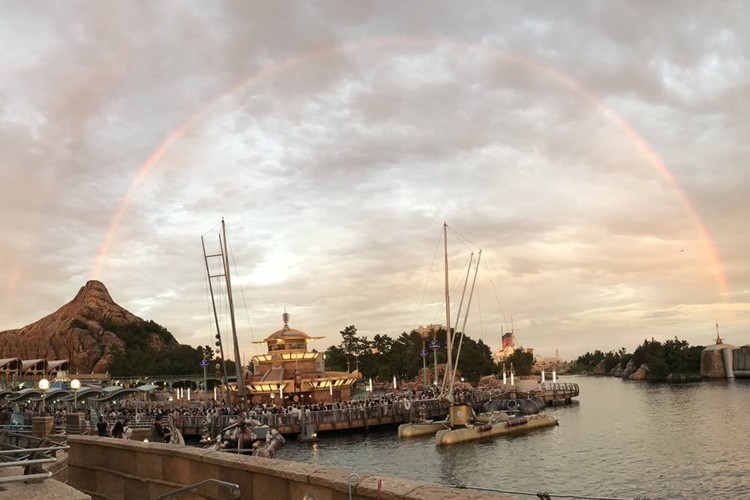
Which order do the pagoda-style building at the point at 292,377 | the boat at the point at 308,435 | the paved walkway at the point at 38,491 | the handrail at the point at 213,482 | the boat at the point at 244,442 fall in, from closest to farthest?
the paved walkway at the point at 38,491 → the handrail at the point at 213,482 → the boat at the point at 244,442 → the boat at the point at 308,435 → the pagoda-style building at the point at 292,377

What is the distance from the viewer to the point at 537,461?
48375mm

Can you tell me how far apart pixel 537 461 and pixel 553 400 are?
200 feet

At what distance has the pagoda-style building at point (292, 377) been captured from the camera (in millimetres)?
83688

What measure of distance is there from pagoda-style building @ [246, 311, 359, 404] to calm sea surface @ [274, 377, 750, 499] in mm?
18027

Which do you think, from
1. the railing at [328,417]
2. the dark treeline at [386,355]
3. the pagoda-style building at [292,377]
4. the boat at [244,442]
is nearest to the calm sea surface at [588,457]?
the railing at [328,417]

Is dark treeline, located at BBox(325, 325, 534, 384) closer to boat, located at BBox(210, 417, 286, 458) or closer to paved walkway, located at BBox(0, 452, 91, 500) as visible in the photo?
boat, located at BBox(210, 417, 286, 458)

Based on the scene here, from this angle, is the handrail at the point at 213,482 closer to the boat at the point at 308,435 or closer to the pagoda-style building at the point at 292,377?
the boat at the point at 308,435

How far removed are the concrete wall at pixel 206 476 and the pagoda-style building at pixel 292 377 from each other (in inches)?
2656

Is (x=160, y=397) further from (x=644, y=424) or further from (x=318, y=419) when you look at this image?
(x=644, y=424)

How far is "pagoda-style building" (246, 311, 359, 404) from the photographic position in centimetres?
8369

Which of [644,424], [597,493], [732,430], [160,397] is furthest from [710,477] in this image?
[160,397]

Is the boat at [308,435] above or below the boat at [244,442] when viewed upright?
below

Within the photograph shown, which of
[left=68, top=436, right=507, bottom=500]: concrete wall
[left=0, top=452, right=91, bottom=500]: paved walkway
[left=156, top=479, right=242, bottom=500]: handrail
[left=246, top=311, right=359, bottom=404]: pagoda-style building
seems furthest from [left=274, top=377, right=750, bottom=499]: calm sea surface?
[left=0, top=452, right=91, bottom=500]: paved walkway

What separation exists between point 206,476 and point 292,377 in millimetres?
77222
